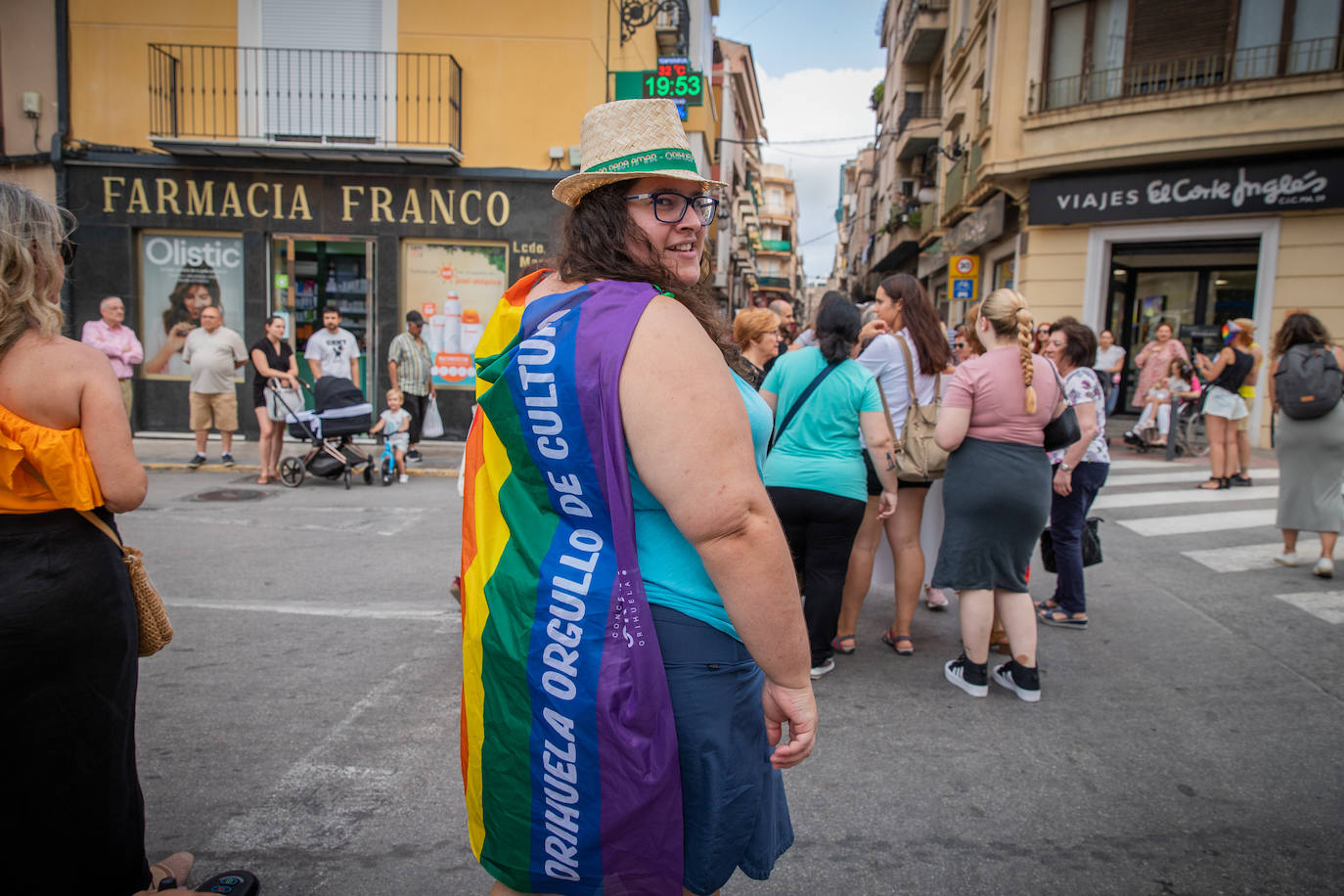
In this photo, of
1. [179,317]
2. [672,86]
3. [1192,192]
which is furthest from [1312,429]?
[179,317]

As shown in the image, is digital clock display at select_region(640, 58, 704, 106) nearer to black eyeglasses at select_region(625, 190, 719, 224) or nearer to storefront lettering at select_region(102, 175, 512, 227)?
storefront lettering at select_region(102, 175, 512, 227)

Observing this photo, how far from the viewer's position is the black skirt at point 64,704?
189 cm

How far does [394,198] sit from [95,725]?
12.4 metres

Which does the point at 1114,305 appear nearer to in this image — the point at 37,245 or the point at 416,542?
the point at 416,542

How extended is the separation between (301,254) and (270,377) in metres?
4.66

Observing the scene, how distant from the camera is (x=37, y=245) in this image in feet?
6.50

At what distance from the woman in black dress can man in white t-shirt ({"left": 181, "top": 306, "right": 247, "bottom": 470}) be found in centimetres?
77

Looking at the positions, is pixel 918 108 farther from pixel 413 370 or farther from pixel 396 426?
pixel 396 426

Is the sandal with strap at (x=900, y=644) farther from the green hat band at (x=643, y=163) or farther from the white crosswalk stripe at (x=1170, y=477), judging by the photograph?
the white crosswalk stripe at (x=1170, y=477)

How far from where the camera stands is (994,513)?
3857mm

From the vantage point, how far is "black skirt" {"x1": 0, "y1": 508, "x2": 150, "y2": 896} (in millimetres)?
1891

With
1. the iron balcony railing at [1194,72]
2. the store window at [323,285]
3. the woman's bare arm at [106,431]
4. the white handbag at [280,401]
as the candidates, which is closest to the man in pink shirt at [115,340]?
the white handbag at [280,401]

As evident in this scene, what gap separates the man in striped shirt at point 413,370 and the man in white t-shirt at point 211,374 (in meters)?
1.75

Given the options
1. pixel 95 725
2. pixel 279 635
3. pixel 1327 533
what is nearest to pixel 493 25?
pixel 279 635
